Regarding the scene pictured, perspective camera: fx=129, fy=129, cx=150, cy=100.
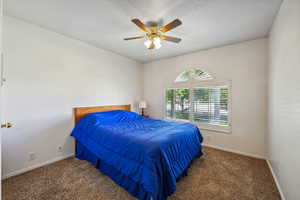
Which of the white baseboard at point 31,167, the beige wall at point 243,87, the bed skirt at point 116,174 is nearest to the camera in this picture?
the bed skirt at point 116,174

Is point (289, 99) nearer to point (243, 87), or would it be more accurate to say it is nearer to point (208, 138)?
point (243, 87)

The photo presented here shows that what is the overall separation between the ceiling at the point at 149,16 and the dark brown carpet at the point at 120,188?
8.36ft

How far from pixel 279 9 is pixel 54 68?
3863mm

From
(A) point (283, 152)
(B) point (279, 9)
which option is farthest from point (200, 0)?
(A) point (283, 152)

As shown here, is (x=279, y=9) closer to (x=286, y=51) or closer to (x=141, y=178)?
(x=286, y=51)

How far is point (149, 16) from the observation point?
6.71ft

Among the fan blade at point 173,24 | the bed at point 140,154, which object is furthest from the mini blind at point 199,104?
the fan blade at point 173,24

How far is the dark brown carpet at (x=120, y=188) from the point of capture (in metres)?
1.72

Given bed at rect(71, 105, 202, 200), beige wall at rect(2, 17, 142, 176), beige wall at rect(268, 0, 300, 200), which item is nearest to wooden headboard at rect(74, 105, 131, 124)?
beige wall at rect(2, 17, 142, 176)

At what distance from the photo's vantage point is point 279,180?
5.98 feet

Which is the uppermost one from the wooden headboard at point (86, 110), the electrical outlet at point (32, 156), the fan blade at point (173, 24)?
the fan blade at point (173, 24)

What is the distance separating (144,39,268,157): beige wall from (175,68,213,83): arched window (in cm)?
14

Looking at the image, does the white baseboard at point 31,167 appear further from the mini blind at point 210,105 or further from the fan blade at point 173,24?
the mini blind at point 210,105

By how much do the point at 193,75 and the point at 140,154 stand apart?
274 centimetres
